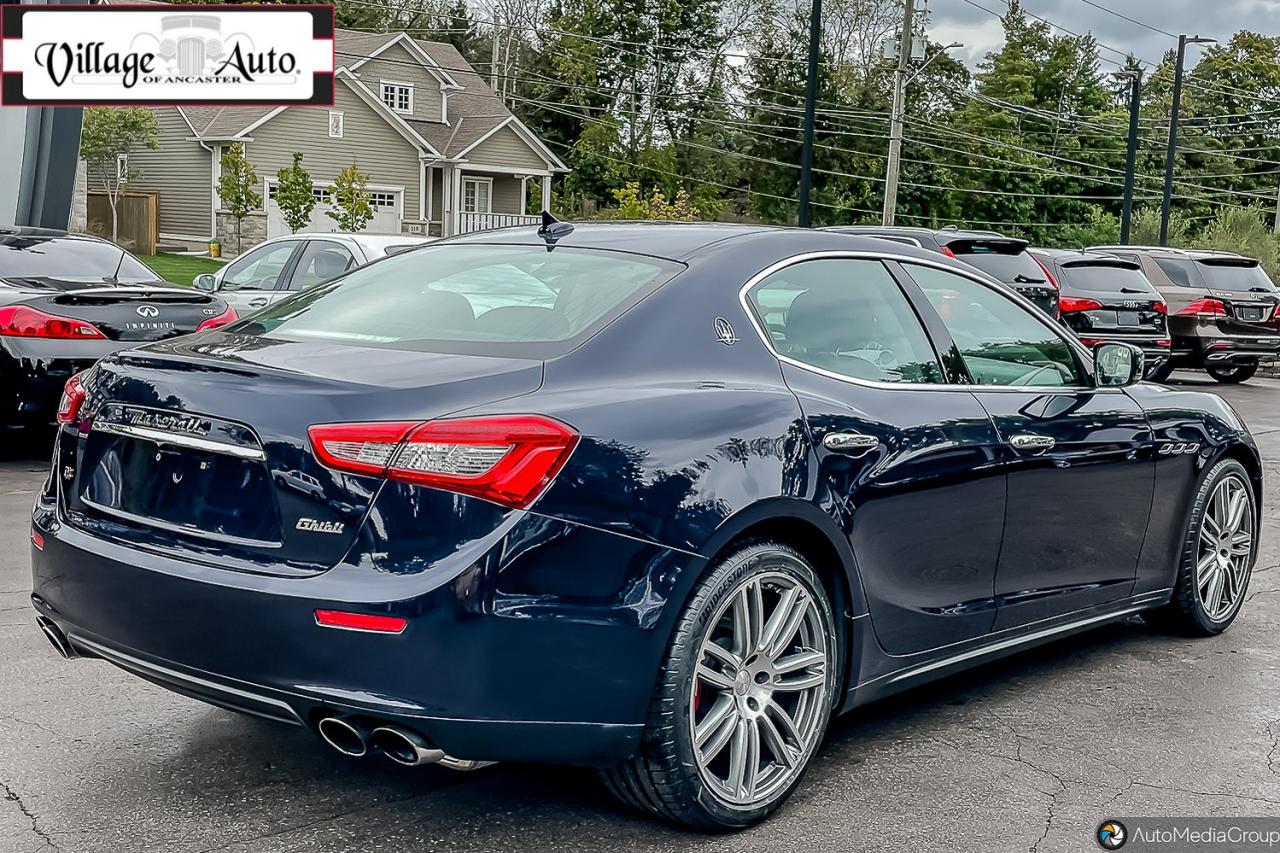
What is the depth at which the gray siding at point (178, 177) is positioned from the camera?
44219mm

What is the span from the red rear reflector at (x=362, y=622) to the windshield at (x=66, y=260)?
7379 millimetres

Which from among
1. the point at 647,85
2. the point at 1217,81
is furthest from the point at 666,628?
the point at 1217,81

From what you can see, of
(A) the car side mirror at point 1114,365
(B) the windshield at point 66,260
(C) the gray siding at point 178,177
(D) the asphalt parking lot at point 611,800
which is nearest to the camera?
(D) the asphalt parking lot at point 611,800

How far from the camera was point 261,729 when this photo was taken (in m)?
4.34

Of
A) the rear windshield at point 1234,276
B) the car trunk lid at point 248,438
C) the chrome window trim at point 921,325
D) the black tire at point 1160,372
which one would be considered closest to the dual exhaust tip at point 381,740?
the car trunk lid at point 248,438

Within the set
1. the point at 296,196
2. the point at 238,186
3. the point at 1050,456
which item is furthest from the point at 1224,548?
the point at 238,186

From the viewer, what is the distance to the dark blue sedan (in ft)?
10.4

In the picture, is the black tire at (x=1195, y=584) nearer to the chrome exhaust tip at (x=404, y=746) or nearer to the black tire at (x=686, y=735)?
the black tire at (x=686, y=735)

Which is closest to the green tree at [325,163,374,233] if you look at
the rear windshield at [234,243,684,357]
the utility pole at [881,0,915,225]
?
the utility pole at [881,0,915,225]

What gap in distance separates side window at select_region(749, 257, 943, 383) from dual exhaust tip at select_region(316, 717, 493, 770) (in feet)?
5.03

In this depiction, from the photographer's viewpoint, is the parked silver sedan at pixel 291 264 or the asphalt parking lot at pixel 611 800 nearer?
the asphalt parking lot at pixel 611 800

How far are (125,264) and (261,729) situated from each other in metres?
6.73

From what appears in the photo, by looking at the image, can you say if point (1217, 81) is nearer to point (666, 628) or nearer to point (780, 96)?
point (780, 96)

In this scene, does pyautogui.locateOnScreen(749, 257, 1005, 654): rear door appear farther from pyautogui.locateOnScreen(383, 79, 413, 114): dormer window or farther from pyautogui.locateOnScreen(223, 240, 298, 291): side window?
pyautogui.locateOnScreen(383, 79, 413, 114): dormer window
